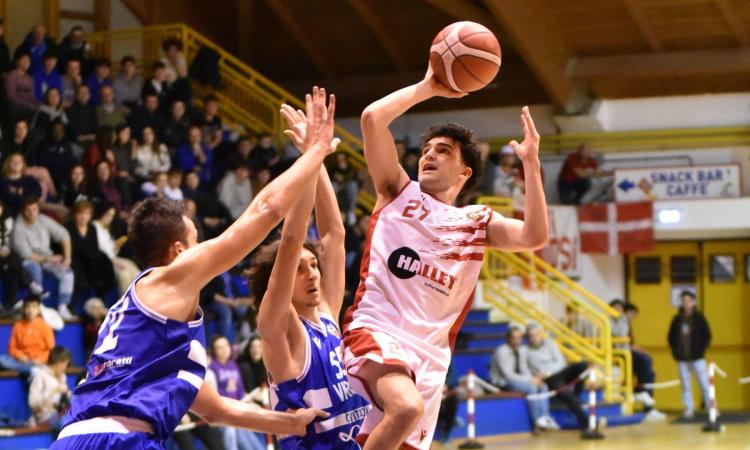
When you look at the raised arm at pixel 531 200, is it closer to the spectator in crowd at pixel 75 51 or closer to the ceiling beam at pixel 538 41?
the spectator in crowd at pixel 75 51

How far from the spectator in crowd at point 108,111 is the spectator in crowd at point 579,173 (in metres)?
7.47

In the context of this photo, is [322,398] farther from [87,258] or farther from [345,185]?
[345,185]

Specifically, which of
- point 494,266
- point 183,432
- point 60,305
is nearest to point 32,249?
point 60,305

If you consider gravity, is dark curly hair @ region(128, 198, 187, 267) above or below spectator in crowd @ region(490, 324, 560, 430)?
above

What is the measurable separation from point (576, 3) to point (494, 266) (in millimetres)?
4021

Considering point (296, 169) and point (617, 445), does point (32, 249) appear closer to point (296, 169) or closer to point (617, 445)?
point (617, 445)

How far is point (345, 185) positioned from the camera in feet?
54.2

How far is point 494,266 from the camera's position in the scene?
59.3 feet

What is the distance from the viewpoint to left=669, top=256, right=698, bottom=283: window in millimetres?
19938

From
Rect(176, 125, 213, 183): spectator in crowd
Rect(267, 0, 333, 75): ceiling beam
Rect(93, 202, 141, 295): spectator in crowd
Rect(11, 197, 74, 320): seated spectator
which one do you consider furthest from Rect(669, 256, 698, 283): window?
Rect(11, 197, 74, 320): seated spectator

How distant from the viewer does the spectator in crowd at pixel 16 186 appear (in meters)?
12.3

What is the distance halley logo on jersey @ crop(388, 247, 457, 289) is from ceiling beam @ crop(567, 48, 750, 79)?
45.7 ft

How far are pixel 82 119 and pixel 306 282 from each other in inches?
384

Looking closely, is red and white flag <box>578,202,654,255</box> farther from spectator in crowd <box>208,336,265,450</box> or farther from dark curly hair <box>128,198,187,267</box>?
dark curly hair <box>128,198,187,267</box>
